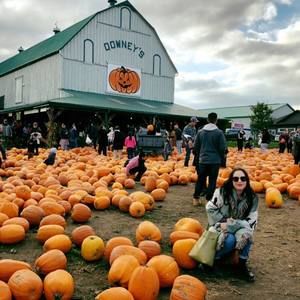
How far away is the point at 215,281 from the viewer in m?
3.69

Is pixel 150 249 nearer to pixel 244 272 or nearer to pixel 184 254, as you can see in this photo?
pixel 184 254

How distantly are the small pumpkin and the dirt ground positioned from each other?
0.07m

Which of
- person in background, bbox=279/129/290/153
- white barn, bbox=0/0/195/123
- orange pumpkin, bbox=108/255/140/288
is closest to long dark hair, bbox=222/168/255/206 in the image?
orange pumpkin, bbox=108/255/140/288

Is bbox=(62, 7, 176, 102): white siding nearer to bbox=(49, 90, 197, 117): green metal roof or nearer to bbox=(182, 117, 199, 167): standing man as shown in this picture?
bbox=(49, 90, 197, 117): green metal roof

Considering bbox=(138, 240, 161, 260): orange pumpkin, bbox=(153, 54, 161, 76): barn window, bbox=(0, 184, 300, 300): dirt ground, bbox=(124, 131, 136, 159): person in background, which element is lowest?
bbox=(0, 184, 300, 300): dirt ground

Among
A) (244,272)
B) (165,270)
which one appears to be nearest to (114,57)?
(244,272)

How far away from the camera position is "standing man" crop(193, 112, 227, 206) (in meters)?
6.95

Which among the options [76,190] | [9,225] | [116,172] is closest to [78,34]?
[116,172]

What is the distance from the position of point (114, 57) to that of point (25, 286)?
1157 inches

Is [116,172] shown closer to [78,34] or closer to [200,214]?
[200,214]

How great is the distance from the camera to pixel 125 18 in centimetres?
3156

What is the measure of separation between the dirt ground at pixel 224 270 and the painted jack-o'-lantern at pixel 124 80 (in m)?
25.3

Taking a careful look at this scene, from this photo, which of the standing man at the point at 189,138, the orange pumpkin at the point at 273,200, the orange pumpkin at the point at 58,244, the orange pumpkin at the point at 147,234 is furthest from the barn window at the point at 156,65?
the orange pumpkin at the point at 58,244

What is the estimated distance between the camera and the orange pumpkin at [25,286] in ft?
9.79
